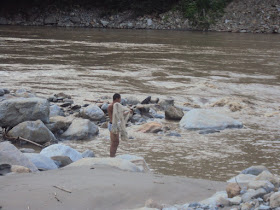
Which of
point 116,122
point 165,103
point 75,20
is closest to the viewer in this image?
point 116,122

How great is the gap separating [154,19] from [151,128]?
25.9m

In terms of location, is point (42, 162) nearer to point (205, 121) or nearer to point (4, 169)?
point (4, 169)

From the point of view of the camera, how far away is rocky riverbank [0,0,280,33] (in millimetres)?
30875

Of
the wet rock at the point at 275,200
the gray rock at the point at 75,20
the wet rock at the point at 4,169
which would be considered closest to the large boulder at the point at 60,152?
the wet rock at the point at 4,169

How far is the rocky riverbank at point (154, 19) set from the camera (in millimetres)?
30875

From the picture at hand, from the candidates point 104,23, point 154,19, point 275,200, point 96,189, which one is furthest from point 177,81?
point 104,23

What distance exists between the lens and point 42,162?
205 inches

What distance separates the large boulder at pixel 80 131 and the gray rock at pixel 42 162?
2.02 meters

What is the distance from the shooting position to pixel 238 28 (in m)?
30.7

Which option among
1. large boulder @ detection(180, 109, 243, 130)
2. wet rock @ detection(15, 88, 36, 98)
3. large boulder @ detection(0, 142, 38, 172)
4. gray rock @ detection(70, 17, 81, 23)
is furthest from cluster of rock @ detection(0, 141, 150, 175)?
gray rock @ detection(70, 17, 81, 23)

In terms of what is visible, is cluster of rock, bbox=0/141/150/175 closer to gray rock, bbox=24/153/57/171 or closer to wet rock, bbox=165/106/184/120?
gray rock, bbox=24/153/57/171

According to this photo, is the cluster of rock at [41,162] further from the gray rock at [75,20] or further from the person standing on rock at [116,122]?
the gray rock at [75,20]

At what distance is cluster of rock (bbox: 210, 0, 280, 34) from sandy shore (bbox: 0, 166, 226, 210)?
2746 centimetres

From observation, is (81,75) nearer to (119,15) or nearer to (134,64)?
(134,64)
